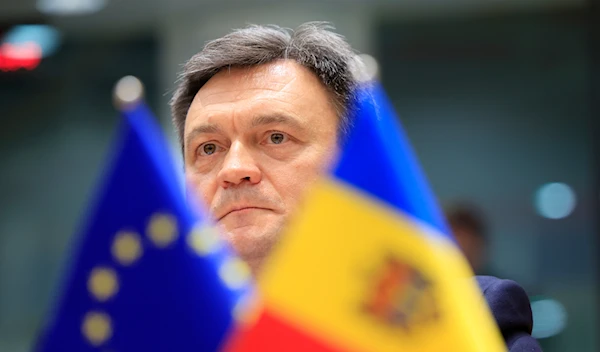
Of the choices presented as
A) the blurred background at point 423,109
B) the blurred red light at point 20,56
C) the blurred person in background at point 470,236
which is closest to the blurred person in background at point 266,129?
the blurred person in background at point 470,236

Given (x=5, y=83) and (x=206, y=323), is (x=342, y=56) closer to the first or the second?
(x=206, y=323)

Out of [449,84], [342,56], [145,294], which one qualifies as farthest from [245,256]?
[449,84]

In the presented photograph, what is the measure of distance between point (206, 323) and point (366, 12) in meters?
6.44

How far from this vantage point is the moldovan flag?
1067 mm

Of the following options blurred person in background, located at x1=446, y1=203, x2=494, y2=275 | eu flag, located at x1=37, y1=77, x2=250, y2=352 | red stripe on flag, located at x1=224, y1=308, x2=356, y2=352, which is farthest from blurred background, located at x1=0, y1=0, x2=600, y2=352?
red stripe on flag, located at x1=224, y1=308, x2=356, y2=352

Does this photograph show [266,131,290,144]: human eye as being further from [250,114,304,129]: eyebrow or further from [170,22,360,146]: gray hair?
[170,22,360,146]: gray hair

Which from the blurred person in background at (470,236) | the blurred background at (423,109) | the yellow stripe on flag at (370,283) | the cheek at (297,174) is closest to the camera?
the yellow stripe on flag at (370,283)

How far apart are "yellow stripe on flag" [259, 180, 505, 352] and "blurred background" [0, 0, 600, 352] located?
6.10 m

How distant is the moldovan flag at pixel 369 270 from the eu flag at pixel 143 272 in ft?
0.22

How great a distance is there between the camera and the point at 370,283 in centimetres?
108

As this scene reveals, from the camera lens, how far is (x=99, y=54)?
26.9ft

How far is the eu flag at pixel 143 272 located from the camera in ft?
3.76

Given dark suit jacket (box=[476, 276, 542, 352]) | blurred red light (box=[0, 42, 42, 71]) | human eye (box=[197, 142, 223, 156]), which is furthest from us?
blurred red light (box=[0, 42, 42, 71])

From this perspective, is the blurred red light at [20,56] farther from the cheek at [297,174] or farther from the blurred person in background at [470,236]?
the cheek at [297,174]
